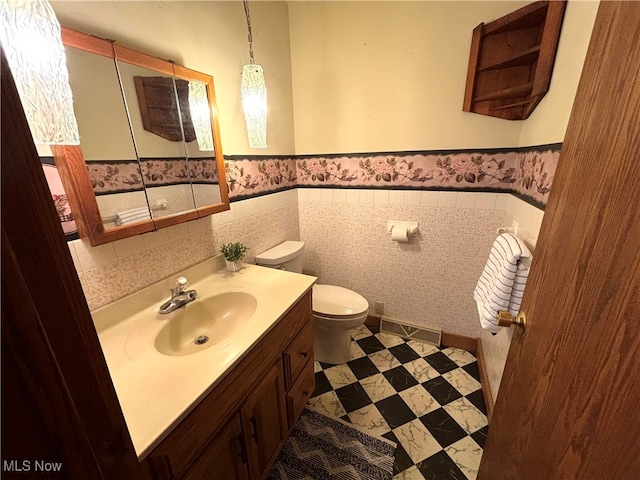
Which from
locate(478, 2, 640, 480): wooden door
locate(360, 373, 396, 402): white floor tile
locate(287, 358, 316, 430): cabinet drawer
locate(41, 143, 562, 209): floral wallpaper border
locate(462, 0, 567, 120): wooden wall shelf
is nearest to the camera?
locate(478, 2, 640, 480): wooden door

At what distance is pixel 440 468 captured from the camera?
120 centimetres

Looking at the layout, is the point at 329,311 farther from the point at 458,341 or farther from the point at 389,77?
the point at 389,77

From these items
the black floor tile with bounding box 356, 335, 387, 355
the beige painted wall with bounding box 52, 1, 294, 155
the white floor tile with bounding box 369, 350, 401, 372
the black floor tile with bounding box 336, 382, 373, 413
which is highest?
the beige painted wall with bounding box 52, 1, 294, 155

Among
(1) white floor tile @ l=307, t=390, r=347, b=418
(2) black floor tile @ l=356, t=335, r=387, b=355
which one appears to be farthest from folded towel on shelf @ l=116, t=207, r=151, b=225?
(2) black floor tile @ l=356, t=335, r=387, b=355

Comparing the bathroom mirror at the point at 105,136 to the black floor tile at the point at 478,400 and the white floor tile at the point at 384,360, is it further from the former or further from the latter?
the black floor tile at the point at 478,400

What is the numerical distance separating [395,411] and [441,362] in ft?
1.75

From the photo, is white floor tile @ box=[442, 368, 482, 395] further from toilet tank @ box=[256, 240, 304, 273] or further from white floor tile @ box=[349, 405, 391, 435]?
toilet tank @ box=[256, 240, 304, 273]

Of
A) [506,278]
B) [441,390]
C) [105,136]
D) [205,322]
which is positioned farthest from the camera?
[441,390]

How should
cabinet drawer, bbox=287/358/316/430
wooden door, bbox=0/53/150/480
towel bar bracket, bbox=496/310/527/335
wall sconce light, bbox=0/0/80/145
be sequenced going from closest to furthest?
1. wooden door, bbox=0/53/150/480
2. wall sconce light, bbox=0/0/80/145
3. towel bar bracket, bbox=496/310/527/335
4. cabinet drawer, bbox=287/358/316/430

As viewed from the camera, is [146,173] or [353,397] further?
[353,397]

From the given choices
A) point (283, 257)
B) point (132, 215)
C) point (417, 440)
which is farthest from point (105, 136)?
point (417, 440)

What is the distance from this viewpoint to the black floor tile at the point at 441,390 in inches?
60.0

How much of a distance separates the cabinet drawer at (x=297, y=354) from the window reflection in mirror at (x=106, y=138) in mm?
808

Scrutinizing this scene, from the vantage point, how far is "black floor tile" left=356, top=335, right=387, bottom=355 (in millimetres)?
1914
